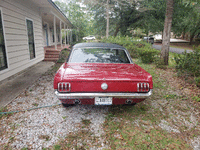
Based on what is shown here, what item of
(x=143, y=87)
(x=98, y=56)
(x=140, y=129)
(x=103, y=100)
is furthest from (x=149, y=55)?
(x=103, y=100)

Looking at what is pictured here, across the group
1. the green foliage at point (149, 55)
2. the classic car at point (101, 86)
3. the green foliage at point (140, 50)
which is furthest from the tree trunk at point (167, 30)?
the classic car at point (101, 86)

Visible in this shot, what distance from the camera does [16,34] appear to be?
6.49 meters

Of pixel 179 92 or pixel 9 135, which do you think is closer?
pixel 9 135

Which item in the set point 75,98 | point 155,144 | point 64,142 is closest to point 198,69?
point 155,144

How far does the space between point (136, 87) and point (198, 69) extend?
3.47 metres

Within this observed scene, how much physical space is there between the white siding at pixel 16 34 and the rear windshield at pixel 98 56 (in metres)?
3.33

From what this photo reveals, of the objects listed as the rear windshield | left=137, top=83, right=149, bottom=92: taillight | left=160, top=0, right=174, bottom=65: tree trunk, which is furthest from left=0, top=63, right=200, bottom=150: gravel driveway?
left=160, top=0, right=174, bottom=65: tree trunk

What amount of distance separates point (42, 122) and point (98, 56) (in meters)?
2.00

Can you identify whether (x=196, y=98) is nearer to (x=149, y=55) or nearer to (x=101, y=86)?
(x=101, y=86)

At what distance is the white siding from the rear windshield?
3.33 metres

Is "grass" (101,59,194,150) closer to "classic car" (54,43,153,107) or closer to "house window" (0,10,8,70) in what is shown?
"classic car" (54,43,153,107)

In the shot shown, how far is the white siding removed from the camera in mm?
5676

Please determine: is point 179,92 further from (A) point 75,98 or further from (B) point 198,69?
(A) point 75,98

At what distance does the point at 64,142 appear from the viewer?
2451 millimetres
